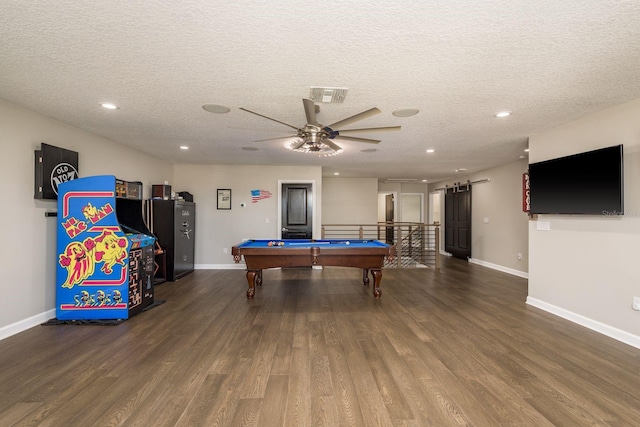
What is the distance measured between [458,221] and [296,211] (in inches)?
193

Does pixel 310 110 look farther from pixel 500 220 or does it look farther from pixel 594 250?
pixel 500 220

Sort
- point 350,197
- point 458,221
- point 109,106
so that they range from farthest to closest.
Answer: point 350,197 → point 458,221 → point 109,106

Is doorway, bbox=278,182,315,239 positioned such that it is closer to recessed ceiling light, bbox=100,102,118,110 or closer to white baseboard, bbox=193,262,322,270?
white baseboard, bbox=193,262,322,270

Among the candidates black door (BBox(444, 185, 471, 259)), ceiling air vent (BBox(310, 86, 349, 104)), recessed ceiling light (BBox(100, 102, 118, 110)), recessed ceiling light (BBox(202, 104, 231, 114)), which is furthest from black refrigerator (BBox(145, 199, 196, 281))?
black door (BBox(444, 185, 471, 259))

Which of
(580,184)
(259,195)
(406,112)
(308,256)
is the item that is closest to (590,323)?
(580,184)

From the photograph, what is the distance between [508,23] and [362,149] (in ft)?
10.9

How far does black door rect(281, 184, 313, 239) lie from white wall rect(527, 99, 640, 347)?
167 inches

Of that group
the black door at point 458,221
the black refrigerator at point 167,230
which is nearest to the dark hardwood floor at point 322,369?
the black refrigerator at point 167,230

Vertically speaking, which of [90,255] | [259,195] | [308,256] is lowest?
[308,256]

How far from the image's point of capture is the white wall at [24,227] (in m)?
2.99

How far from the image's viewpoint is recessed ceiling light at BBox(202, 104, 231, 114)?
10.2 feet

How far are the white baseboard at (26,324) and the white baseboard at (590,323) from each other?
617 centimetres

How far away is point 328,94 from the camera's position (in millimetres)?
2725

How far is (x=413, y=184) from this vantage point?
10.6 meters
